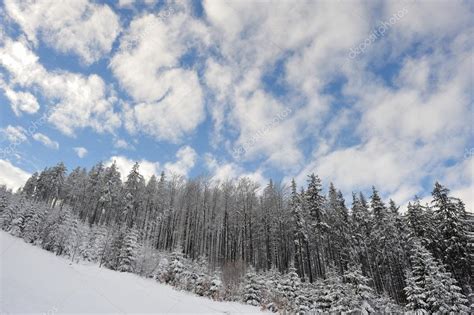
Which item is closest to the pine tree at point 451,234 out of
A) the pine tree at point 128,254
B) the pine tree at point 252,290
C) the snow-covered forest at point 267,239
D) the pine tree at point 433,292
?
the snow-covered forest at point 267,239

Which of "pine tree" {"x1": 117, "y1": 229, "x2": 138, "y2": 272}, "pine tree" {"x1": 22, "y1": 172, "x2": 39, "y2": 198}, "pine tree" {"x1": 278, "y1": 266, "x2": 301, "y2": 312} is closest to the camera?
"pine tree" {"x1": 278, "y1": 266, "x2": 301, "y2": 312}

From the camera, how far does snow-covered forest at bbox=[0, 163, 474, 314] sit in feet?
68.2

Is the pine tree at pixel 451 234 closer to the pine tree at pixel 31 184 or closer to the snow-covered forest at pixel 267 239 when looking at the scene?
the snow-covered forest at pixel 267 239

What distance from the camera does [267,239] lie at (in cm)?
4384

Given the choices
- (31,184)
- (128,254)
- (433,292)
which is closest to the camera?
(433,292)

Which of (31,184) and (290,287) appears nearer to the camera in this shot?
(290,287)

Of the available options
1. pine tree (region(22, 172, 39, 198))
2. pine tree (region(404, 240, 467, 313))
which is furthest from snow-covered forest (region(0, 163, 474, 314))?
pine tree (region(22, 172, 39, 198))

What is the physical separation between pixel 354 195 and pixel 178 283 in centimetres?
3539

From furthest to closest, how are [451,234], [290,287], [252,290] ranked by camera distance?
[451,234] < [290,287] < [252,290]

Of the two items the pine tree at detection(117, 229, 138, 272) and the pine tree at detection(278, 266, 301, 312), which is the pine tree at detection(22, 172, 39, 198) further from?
the pine tree at detection(278, 266, 301, 312)

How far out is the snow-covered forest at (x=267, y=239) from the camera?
68.2 ft

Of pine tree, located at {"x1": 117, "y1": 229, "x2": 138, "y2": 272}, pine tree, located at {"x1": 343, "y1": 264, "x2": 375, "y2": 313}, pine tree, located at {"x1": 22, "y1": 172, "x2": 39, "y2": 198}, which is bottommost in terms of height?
pine tree, located at {"x1": 343, "y1": 264, "x2": 375, "y2": 313}

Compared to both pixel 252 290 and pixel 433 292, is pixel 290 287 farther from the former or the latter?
pixel 433 292

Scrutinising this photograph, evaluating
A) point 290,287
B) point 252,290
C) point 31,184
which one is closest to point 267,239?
point 290,287
